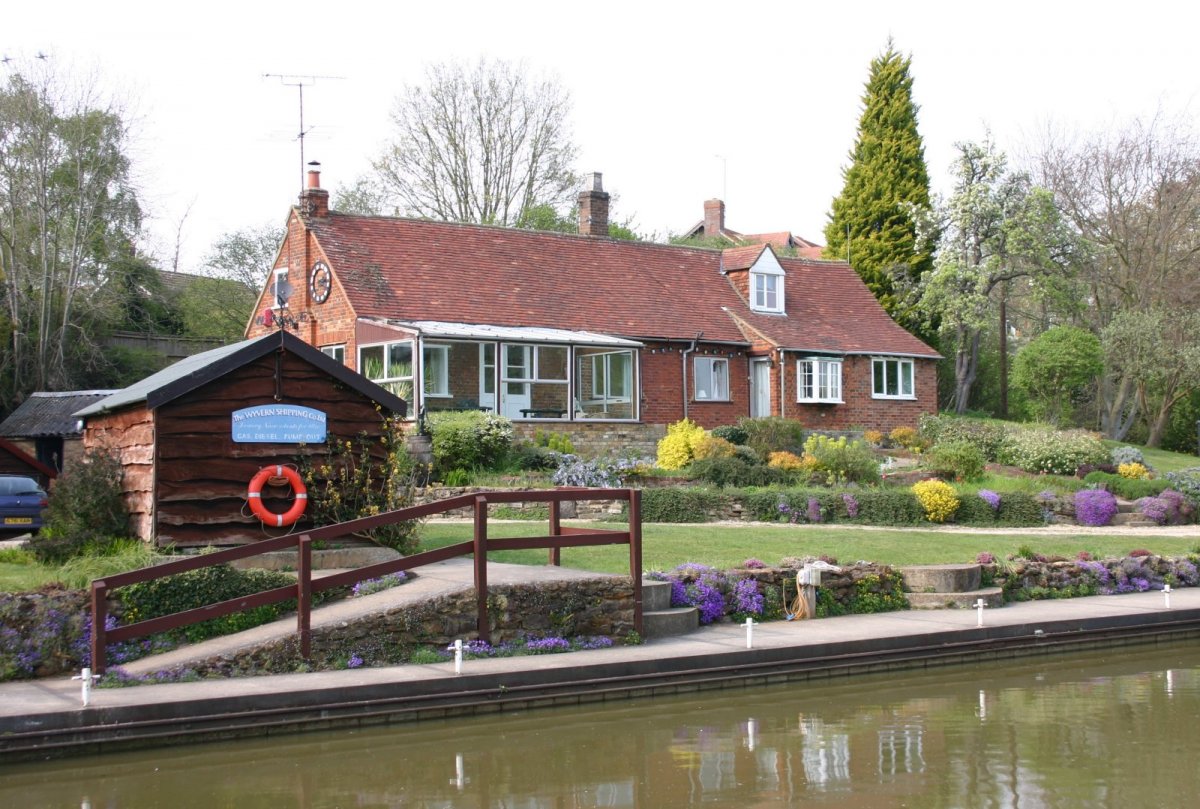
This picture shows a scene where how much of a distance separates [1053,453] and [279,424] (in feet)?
67.3

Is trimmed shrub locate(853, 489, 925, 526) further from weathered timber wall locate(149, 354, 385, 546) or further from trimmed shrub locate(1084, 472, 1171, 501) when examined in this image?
weathered timber wall locate(149, 354, 385, 546)

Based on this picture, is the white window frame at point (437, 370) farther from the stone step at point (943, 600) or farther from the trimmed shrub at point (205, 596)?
the trimmed shrub at point (205, 596)

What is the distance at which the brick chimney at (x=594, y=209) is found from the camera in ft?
123

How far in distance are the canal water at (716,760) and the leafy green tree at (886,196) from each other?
116ft

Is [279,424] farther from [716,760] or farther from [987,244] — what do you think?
[987,244]

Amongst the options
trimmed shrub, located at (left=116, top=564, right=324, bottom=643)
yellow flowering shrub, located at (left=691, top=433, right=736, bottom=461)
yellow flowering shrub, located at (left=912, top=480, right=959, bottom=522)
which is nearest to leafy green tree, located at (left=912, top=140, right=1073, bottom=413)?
yellow flowering shrub, located at (left=691, top=433, right=736, bottom=461)

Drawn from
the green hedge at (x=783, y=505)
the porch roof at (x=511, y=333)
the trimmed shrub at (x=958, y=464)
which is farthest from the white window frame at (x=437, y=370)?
the trimmed shrub at (x=958, y=464)

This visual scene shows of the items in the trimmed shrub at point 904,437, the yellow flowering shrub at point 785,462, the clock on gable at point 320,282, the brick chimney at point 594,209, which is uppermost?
the brick chimney at point 594,209

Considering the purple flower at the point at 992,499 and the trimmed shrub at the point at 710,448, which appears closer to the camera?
the purple flower at the point at 992,499

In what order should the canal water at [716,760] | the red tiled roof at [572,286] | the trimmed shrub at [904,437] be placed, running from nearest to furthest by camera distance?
the canal water at [716,760] → the red tiled roof at [572,286] → the trimmed shrub at [904,437]

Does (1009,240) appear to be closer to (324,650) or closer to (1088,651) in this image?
(1088,651)

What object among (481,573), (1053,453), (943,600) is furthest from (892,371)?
(481,573)

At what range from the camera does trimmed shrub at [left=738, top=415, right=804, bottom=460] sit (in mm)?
27844

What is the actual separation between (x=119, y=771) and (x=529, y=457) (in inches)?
634
